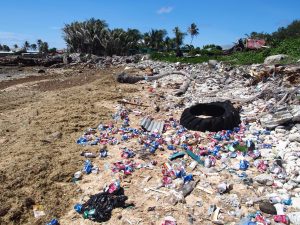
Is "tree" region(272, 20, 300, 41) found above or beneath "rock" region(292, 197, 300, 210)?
above

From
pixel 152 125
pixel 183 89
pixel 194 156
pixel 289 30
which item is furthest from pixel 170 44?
pixel 194 156

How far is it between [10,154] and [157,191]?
3367 millimetres

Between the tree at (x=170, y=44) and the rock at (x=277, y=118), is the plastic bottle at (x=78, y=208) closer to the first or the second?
the rock at (x=277, y=118)

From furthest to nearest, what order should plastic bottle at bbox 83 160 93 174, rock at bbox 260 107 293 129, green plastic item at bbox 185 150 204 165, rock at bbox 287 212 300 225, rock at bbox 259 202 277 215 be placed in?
rock at bbox 260 107 293 129 → green plastic item at bbox 185 150 204 165 → plastic bottle at bbox 83 160 93 174 → rock at bbox 259 202 277 215 → rock at bbox 287 212 300 225

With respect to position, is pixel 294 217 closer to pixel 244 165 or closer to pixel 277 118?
pixel 244 165

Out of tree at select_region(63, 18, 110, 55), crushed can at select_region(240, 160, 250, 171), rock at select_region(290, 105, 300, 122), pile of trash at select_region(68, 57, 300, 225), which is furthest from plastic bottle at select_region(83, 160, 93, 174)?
tree at select_region(63, 18, 110, 55)

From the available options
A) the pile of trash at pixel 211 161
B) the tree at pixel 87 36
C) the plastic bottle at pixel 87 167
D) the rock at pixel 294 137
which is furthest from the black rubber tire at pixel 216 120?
the tree at pixel 87 36

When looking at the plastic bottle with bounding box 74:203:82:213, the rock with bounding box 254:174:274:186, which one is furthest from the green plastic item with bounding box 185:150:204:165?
the plastic bottle with bounding box 74:203:82:213

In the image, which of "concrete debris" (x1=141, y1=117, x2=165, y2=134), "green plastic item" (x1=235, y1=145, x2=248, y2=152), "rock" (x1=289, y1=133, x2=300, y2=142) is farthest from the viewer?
"concrete debris" (x1=141, y1=117, x2=165, y2=134)

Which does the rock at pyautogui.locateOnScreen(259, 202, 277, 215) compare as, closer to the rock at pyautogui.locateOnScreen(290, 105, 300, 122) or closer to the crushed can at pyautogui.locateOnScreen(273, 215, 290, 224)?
the crushed can at pyautogui.locateOnScreen(273, 215, 290, 224)

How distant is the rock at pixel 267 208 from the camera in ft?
15.0

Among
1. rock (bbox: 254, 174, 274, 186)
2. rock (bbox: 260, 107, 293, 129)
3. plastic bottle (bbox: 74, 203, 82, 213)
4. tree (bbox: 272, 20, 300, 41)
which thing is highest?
tree (bbox: 272, 20, 300, 41)

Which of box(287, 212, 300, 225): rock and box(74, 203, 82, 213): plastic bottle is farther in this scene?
box(74, 203, 82, 213): plastic bottle

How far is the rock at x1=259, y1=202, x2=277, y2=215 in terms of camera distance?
457cm
